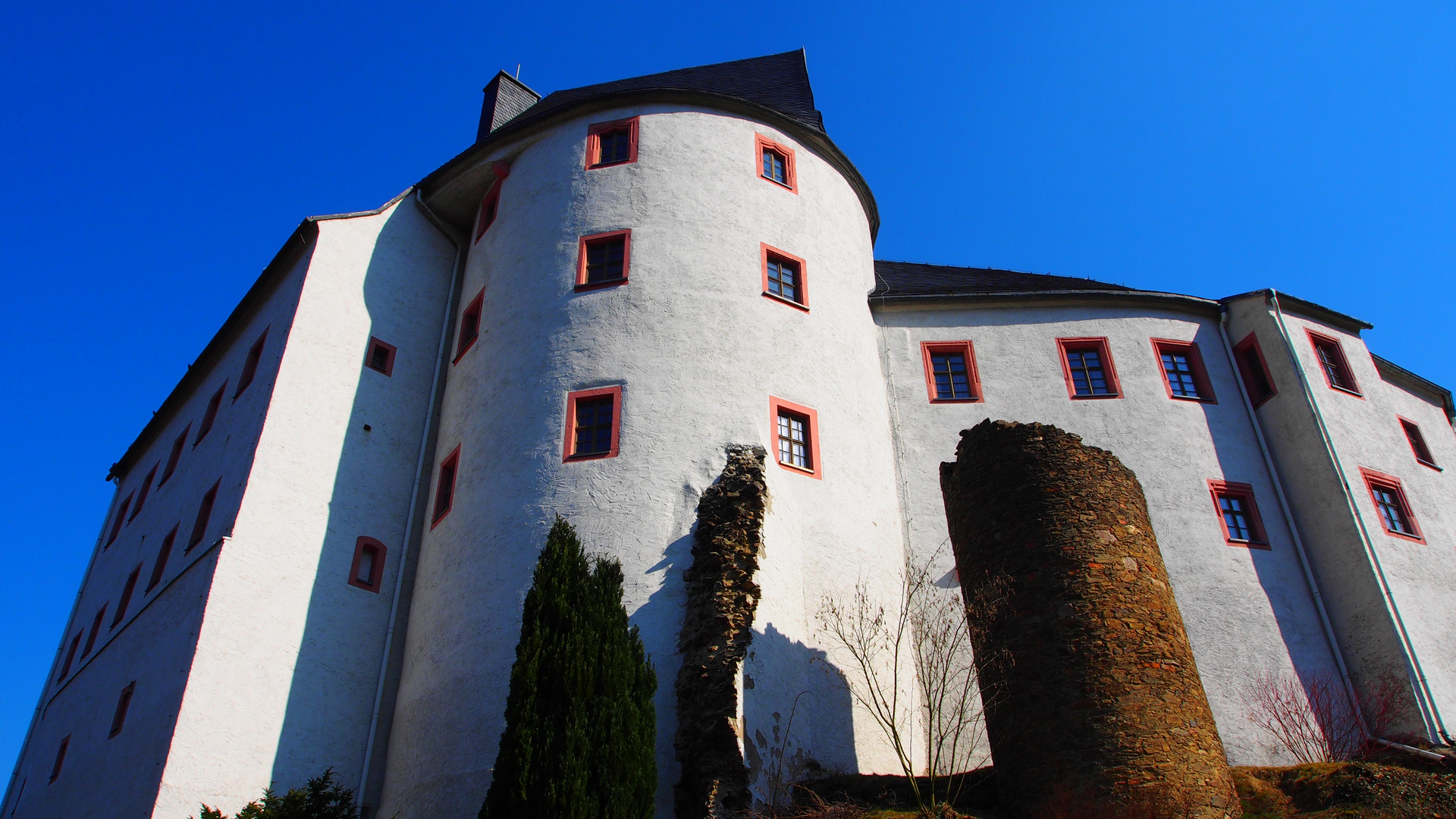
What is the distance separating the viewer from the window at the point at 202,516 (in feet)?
71.9

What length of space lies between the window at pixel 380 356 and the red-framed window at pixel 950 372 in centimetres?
1038

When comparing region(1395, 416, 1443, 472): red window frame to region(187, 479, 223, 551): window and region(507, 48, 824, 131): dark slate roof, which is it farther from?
Answer: region(187, 479, 223, 551): window

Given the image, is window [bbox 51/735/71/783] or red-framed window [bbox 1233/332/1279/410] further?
red-framed window [bbox 1233/332/1279/410]

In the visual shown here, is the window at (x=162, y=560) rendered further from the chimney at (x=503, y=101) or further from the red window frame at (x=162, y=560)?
the chimney at (x=503, y=101)

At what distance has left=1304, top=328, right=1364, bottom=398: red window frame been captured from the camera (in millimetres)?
25297

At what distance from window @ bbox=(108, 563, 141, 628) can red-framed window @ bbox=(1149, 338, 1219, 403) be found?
24217 mm

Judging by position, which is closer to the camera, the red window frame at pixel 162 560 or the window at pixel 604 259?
the window at pixel 604 259

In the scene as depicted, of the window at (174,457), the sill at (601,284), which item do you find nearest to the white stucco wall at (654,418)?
the sill at (601,284)

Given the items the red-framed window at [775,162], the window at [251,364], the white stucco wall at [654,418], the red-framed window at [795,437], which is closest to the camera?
the white stucco wall at [654,418]

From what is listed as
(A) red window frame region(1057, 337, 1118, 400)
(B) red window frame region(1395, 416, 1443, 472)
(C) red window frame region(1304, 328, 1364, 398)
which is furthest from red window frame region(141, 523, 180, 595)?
(B) red window frame region(1395, 416, 1443, 472)

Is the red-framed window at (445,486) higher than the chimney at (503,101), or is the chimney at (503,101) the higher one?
the chimney at (503,101)

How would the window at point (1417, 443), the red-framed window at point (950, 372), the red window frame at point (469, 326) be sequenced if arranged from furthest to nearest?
the window at point (1417, 443), the red-framed window at point (950, 372), the red window frame at point (469, 326)

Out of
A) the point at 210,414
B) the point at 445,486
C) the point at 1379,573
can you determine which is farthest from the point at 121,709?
the point at 1379,573

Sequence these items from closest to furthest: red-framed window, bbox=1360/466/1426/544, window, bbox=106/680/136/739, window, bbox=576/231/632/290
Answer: window, bbox=106/680/136/739 → window, bbox=576/231/632/290 → red-framed window, bbox=1360/466/1426/544
